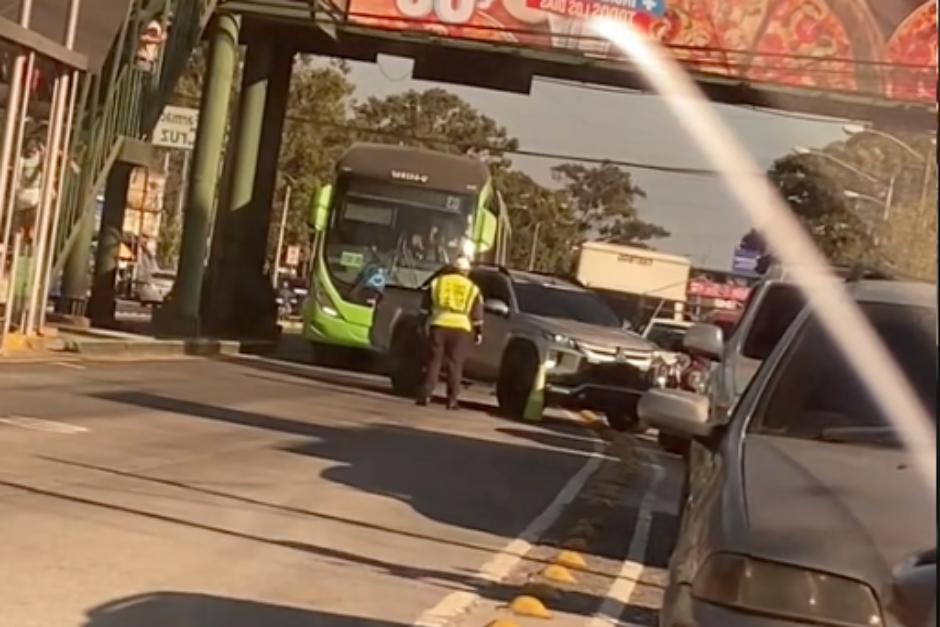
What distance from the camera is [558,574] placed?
9484 mm

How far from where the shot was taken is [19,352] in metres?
21.2

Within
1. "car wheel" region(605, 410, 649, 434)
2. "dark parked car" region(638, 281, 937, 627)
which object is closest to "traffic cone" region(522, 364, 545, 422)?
"car wheel" region(605, 410, 649, 434)

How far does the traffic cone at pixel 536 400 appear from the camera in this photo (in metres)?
21.3

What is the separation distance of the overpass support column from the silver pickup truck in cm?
1120

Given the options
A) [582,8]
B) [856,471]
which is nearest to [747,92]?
[582,8]

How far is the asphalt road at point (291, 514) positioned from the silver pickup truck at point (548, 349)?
2428mm

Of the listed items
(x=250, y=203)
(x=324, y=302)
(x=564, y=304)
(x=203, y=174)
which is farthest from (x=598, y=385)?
(x=250, y=203)

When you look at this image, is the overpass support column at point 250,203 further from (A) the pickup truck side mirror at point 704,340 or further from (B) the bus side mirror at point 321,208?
(A) the pickup truck side mirror at point 704,340

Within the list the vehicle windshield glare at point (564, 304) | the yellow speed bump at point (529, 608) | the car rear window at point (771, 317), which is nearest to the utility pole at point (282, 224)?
the vehicle windshield glare at point (564, 304)

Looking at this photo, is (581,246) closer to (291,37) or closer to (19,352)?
(291,37)

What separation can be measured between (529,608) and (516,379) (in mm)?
13468

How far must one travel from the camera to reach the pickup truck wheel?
23.4 m

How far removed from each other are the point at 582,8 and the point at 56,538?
26.7 m

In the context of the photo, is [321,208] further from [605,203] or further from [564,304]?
[605,203]
